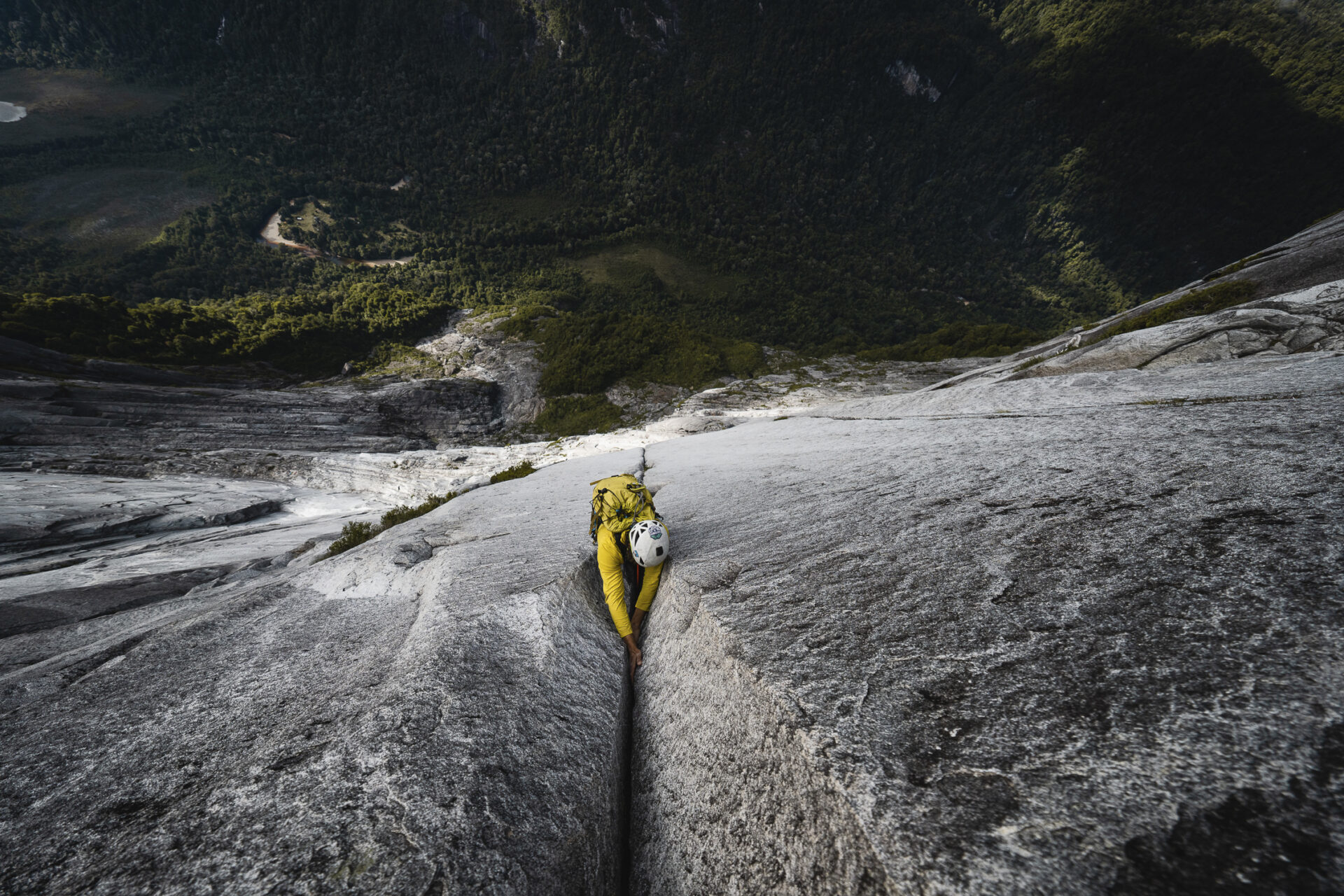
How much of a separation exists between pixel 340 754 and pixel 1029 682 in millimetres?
4512

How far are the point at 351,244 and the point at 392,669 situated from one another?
437 ft

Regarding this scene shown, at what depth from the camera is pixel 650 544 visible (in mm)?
4996

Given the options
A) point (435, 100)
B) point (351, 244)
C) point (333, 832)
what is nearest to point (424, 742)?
point (333, 832)

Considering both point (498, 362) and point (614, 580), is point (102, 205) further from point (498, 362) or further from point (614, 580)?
point (614, 580)

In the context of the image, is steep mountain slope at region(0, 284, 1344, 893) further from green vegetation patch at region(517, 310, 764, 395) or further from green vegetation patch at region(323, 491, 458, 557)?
green vegetation patch at region(517, 310, 764, 395)

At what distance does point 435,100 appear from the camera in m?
162

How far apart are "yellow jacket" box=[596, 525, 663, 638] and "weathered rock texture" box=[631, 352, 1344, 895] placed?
34 centimetres

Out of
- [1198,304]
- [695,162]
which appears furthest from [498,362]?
[695,162]

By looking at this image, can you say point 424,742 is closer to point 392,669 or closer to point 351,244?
point 392,669

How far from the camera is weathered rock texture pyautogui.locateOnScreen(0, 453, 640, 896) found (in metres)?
2.52

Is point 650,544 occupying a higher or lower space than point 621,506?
lower

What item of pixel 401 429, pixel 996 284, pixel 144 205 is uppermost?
pixel 144 205

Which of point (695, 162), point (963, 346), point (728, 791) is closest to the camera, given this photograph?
point (728, 791)

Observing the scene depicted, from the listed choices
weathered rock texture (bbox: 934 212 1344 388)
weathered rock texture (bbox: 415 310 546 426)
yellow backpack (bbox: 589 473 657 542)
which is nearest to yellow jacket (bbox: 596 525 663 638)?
yellow backpack (bbox: 589 473 657 542)
